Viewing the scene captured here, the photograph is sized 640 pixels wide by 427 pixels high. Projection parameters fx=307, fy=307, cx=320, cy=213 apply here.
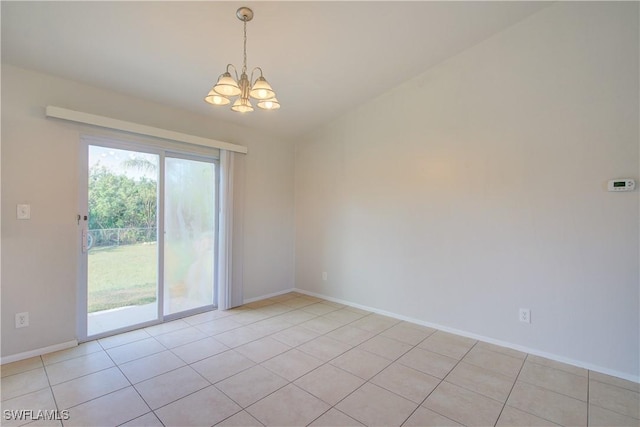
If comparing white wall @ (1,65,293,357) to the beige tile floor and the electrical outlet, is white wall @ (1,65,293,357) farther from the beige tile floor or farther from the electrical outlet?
the beige tile floor

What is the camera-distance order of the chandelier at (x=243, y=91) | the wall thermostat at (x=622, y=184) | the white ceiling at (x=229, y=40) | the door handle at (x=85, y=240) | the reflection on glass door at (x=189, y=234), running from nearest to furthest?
the chandelier at (x=243, y=91) < the white ceiling at (x=229, y=40) < the wall thermostat at (x=622, y=184) < the door handle at (x=85, y=240) < the reflection on glass door at (x=189, y=234)

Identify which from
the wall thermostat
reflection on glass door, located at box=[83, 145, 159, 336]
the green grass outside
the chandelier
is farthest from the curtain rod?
the wall thermostat

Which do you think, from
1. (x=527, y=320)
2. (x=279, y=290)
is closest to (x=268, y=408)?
(x=527, y=320)

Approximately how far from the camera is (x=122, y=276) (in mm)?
3307

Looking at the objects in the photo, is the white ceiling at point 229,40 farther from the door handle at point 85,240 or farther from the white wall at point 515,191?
the door handle at point 85,240

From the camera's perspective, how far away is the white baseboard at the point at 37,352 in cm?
260

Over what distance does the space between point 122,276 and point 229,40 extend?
2.64 metres

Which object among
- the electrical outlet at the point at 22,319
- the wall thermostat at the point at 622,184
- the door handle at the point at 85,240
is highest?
the wall thermostat at the point at 622,184

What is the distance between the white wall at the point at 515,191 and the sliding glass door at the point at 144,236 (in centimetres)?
204

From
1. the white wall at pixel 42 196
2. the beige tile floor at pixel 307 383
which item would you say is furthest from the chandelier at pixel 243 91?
the beige tile floor at pixel 307 383

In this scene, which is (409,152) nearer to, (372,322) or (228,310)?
(372,322)

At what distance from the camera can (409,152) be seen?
12.4 feet

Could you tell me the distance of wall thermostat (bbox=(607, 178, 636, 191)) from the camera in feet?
8.04

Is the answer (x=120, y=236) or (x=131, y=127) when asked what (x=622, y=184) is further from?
(x=120, y=236)
